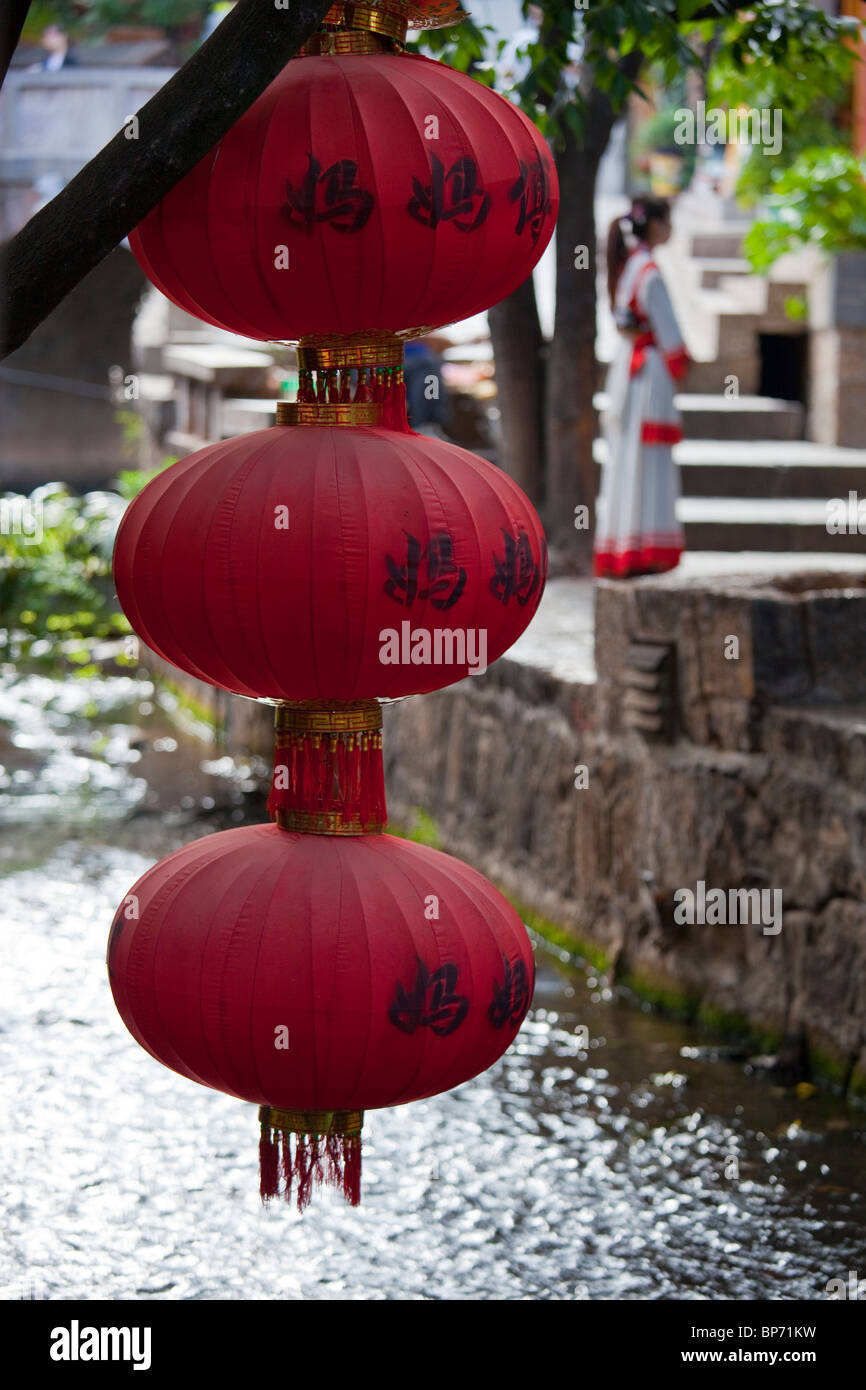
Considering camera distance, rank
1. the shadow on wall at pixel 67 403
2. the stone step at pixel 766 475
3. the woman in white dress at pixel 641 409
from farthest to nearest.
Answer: the shadow on wall at pixel 67 403 < the stone step at pixel 766 475 < the woman in white dress at pixel 641 409

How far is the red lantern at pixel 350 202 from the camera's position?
2877 mm

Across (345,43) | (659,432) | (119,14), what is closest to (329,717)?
(345,43)

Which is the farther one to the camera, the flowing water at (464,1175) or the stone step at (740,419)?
the stone step at (740,419)

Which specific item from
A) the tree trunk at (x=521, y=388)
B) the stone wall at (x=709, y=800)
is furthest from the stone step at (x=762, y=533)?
the stone wall at (x=709, y=800)

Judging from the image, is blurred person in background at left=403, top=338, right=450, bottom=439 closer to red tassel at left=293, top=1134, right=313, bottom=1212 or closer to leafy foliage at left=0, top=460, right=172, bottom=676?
leafy foliage at left=0, top=460, right=172, bottom=676

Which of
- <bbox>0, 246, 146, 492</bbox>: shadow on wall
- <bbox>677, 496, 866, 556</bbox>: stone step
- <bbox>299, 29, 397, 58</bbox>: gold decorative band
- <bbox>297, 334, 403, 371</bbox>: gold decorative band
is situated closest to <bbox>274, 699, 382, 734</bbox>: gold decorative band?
<bbox>297, 334, 403, 371</bbox>: gold decorative band

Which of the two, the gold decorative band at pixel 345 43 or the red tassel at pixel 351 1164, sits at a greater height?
the gold decorative band at pixel 345 43

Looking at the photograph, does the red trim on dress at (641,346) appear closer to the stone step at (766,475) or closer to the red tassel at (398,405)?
the stone step at (766,475)

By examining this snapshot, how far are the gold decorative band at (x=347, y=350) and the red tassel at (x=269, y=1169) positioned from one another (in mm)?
1336

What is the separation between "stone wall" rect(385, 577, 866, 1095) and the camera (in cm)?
609

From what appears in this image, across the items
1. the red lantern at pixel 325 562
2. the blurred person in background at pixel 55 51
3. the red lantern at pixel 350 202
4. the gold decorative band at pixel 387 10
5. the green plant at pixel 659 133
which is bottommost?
the red lantern at pixel 325 562

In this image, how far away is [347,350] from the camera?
10.2 ft

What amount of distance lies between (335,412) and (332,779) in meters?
0.63

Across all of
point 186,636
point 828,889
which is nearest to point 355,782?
point 186,636
